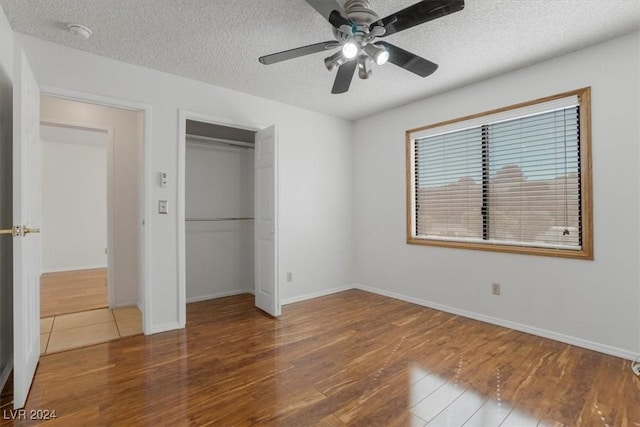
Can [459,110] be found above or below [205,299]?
above

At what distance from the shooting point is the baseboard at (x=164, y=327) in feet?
9.77

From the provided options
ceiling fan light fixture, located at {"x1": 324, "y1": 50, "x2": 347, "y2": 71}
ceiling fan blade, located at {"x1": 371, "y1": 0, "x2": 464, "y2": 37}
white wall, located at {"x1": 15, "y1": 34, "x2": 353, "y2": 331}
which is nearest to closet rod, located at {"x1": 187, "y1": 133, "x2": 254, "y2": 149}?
white wall, located at {"x1": 15, "y1": 34, "x2": 353, "y2": 331}

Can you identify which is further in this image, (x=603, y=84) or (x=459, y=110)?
(x=459, y=110)

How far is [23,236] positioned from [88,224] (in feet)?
17.3

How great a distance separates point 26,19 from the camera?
7.34ft

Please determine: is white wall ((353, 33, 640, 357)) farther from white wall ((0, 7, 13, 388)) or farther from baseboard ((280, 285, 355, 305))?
white wall ((0, 7, 13, 388))

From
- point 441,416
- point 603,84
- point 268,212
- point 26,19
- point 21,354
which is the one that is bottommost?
point 441,416

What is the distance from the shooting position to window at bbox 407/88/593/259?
2.77m

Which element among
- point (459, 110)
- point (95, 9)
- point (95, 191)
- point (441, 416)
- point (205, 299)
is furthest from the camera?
point (95, 191)

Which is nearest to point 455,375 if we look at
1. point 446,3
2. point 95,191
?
point 446,3

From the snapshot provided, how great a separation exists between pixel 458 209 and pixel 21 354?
3.91 meters

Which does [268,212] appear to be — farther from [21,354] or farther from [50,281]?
[50,281]

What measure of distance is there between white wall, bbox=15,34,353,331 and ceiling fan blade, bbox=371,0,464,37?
7.13 feet

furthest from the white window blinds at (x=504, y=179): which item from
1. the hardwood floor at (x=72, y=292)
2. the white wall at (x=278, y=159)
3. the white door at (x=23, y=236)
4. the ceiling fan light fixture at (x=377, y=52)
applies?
the hardwood floor at (x=72, y=292)
